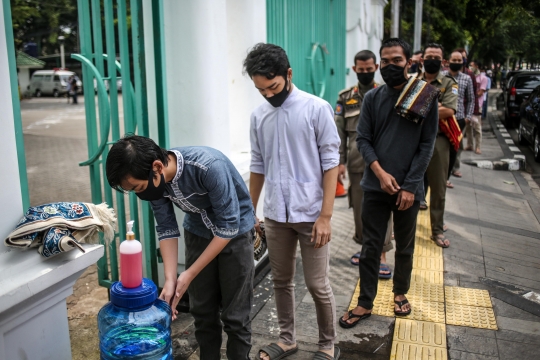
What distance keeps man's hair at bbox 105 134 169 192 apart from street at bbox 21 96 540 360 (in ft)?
5.37

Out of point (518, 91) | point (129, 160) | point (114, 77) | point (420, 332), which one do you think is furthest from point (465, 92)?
point (518, 91)

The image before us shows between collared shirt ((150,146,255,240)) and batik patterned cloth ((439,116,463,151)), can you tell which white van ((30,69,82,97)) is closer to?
batik patterned cloth ((439,116,463,151))

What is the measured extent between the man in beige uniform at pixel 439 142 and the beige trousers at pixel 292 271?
2467 mm

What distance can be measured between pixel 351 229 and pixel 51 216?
4.16m

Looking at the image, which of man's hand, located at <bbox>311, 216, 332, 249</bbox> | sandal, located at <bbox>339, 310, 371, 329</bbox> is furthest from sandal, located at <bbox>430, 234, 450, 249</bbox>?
man's hand, located at <bbox>311, 216, 332, 249</bbox>

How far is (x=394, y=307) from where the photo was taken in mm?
3955

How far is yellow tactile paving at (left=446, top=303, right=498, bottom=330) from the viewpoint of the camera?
3.76m

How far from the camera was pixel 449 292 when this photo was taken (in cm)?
431

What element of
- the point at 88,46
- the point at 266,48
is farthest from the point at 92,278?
the point at 266,48

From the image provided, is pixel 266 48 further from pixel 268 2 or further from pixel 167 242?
pixel 268 2

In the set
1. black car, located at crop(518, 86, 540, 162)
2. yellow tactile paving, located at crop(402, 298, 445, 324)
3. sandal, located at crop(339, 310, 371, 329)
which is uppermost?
black car, located at crop(518, 86, 540, 162)

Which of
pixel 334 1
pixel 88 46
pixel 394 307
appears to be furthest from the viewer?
pixel 334 1

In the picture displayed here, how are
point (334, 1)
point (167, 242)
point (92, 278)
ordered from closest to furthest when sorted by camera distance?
1. point (167, 242)
2. point (92, 278)
3. point (334, 1)

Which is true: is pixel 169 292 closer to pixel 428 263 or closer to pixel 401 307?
pixel 401 307
